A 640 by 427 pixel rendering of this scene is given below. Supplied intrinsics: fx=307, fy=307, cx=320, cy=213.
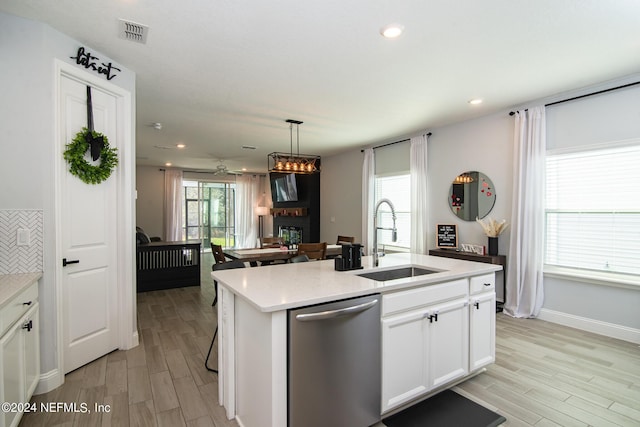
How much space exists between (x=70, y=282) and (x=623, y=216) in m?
5.37

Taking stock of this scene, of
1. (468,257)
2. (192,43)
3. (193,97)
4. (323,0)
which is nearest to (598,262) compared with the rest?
(468,257)

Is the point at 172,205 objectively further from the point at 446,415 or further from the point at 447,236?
the point at 446,415

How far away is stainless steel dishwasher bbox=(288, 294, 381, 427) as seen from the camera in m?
1.55

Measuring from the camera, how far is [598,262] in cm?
344

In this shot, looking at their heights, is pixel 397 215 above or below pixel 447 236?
above

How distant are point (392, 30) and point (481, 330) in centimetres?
242

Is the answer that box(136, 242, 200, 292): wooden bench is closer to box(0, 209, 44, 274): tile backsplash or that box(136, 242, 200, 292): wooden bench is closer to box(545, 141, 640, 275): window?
box(0, 209, 44, 274): tile backsplash

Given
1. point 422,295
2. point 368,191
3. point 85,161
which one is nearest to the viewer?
point 422,295

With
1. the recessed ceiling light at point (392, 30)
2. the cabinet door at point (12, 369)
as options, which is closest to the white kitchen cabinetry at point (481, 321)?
the recessed ceiling light at point (392, 30)

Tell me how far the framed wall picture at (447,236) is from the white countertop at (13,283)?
4.71 meters

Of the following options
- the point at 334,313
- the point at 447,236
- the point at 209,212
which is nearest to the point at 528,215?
the point at 447,236

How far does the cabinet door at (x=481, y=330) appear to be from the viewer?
7.73ft

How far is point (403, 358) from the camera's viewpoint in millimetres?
1964

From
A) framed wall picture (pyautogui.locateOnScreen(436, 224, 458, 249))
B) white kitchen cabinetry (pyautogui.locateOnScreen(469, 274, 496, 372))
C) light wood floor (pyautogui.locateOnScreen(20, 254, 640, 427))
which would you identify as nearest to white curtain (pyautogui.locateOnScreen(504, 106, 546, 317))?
light wood floor (pyautogui.locateOnScreen(20, 254, 640, 427))
